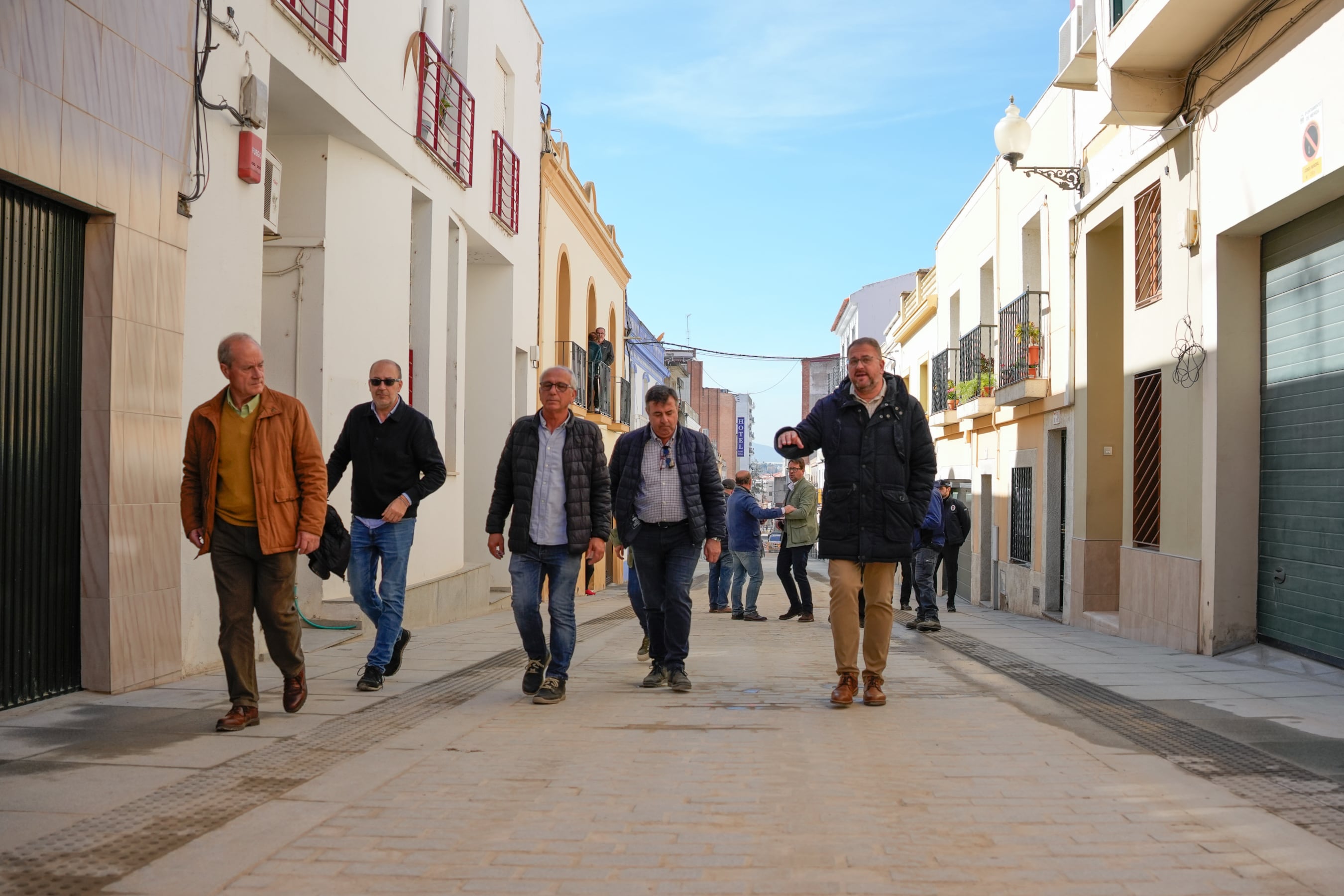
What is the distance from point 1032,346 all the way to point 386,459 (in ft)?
36.8

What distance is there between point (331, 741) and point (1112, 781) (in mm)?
3183

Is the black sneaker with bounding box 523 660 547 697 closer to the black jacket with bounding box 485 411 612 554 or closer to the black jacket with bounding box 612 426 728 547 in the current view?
the black jacket with bounding box 485 411 612 554

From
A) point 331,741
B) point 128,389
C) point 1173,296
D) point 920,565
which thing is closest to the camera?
point 331,741

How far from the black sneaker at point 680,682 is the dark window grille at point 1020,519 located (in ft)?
35.4

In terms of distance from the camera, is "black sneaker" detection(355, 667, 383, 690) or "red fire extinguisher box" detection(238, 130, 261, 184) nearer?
"black sneaker" detection(355, 667, 383, 690)

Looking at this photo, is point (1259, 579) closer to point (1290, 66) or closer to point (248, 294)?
point (1290, 66)

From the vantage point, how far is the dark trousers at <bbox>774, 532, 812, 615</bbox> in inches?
497

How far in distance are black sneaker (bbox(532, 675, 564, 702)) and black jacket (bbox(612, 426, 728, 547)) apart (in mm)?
977

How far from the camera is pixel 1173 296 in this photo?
10.3m

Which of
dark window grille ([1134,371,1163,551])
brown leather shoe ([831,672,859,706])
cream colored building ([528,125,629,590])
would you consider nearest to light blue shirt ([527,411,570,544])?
brown leather shoe ([831,672,859,706])

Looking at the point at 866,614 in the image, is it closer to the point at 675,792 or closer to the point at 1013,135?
the point at 675,792

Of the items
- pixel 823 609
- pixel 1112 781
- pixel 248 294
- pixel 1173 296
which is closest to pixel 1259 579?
pixel 1173 296

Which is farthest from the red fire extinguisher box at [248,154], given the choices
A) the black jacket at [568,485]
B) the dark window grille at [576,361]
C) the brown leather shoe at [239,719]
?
the dark window grille at [576,361]

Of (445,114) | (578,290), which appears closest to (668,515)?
(445,114)
